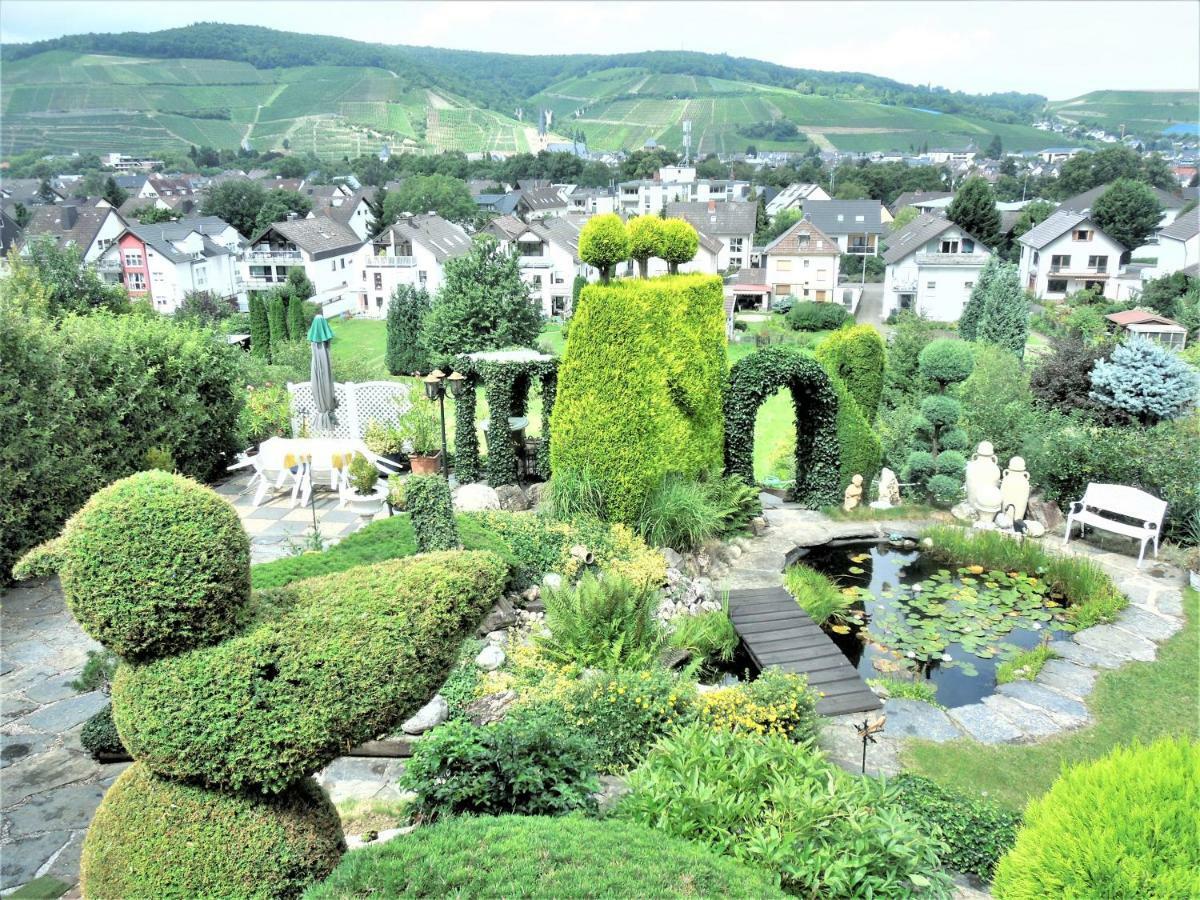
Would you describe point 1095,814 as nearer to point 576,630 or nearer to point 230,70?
point 576,630

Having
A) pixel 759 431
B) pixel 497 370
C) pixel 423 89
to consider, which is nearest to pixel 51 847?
pixel 497 370

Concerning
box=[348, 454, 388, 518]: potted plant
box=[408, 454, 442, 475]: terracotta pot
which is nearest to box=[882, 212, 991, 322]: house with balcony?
box=[408, 454, 442, 475]: terracotta pot

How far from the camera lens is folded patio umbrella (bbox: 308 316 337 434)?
13.1 metres

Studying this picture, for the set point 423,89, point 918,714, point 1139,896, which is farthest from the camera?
point 423,89

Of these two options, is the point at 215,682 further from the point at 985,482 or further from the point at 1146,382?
the point at 1146,382

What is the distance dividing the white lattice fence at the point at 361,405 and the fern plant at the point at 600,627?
8.23 m

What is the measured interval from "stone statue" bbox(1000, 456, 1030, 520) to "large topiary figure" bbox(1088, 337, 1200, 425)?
3.26m

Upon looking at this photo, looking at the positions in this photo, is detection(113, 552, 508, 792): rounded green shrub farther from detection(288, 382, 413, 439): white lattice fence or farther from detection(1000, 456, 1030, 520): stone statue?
detection(288, 382, 413, 439): white lattice fence

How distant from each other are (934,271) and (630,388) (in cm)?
3843

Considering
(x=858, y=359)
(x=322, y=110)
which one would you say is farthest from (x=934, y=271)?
(x=322, y=110)

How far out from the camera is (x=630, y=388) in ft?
32.7

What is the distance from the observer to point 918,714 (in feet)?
23.6

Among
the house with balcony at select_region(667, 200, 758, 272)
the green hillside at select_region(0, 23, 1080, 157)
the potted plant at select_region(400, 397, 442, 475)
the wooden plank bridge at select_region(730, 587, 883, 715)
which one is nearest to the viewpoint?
the wooden plank bridge at select_region(730, 587, 883, 715)

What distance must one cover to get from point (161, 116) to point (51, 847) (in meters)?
174
